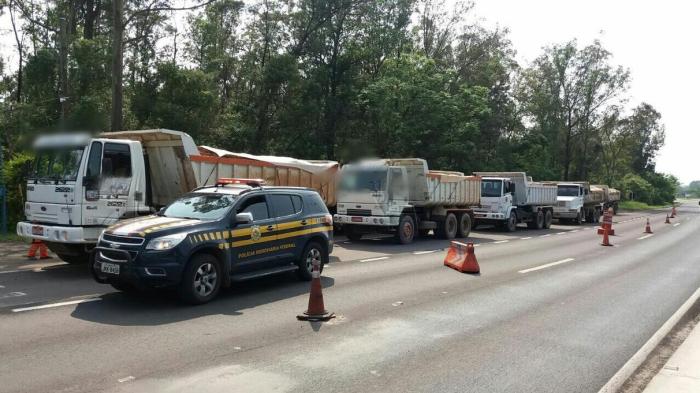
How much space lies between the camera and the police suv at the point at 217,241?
7453 mm

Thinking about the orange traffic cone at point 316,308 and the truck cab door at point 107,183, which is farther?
the truck cab door at point 107,183

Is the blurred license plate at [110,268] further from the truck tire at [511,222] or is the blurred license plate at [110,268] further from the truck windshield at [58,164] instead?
the truck tire at [511,222]

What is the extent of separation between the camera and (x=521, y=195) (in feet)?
86.1

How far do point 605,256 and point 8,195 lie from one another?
18.1 m

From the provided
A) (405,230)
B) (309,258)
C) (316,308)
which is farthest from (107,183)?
(405,230)

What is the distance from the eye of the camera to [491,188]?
79.8 feet

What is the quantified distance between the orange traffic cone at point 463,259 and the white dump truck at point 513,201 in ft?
37.6

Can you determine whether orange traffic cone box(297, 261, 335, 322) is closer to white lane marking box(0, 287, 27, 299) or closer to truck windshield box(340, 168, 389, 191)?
white lane marking box(0, 287, 27, 299)

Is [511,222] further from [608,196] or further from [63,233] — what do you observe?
[608,196]

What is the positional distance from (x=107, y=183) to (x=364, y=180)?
348 inches

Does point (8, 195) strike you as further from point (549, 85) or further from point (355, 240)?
point (549, 85)

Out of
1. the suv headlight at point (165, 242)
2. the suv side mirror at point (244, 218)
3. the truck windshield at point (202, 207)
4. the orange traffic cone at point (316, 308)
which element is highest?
the truck windshield at point (202, 207)

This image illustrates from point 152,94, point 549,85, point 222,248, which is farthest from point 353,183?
point 549,85

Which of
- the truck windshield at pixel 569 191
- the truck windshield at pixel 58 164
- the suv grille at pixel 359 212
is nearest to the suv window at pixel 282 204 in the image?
the truck windshield at pixel 58 164
